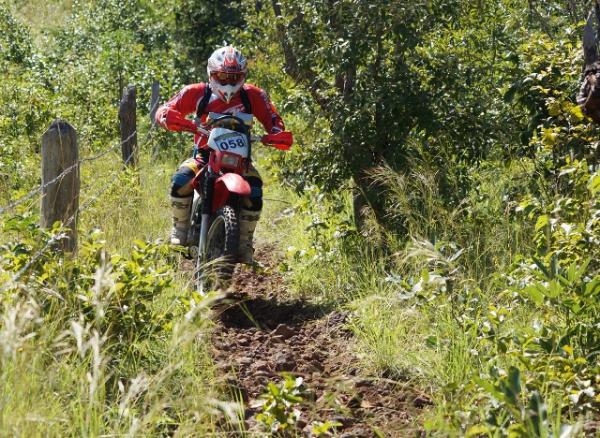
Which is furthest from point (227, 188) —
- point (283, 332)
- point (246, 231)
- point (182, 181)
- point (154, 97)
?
point (154, 97)

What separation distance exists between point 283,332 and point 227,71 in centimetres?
210

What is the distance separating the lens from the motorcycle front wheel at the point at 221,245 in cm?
720

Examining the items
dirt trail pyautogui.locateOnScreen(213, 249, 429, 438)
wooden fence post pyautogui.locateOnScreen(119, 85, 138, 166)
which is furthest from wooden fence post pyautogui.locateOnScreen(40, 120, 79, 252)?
wooden fence post pyautogui.locateOnScreen(119, 85, 138, 166)

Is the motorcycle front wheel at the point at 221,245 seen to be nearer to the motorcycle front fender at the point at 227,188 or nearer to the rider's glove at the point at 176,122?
the motorcycle front fender at the point at 227,188

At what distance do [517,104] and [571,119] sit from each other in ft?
2.61

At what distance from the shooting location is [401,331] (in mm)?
5840

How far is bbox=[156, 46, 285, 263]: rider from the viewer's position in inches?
300

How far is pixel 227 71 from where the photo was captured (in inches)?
304

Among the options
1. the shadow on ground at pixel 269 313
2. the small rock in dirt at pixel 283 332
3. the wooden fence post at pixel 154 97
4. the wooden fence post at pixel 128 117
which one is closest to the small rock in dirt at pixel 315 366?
the small rock in dirt at pixel 283 332

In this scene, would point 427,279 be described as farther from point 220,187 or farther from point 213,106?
point 213,106

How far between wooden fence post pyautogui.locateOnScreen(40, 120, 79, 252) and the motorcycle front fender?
1.47 meters

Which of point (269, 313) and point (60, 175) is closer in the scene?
point (60, 175)

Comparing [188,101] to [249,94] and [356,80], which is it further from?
[356,80]

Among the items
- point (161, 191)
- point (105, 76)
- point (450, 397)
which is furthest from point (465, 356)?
point (105, 76)
